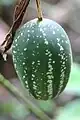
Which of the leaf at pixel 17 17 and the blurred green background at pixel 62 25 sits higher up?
the leaf at pixel 17 17

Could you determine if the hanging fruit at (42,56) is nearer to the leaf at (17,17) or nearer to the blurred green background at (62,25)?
the leaf at (17,17)

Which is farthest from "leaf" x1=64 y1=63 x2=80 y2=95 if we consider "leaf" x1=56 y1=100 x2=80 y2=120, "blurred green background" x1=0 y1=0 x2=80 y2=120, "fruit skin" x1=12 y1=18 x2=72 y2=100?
"blurred green background" x1=0 y1=0 x2=80 y2=120

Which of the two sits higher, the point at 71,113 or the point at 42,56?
the point at 42,56

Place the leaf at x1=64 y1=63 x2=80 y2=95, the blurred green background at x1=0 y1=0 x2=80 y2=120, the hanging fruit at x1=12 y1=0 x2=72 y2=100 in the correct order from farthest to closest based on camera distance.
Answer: the blurred green background at x1=0 y1=0 x2=80 y2=120 < the leaf at x1=64 y1=63 x2=80 y2=95 < the hanging fruit at x1=12 y1=0 x2=72 y2=100

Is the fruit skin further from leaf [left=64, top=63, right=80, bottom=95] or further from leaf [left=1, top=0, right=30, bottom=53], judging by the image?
leaf [left=64, top=63, right=80, bottom=95]

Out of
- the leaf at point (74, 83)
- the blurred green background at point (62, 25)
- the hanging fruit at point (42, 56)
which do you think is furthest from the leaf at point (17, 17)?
the blurred green background at point (62, 25)

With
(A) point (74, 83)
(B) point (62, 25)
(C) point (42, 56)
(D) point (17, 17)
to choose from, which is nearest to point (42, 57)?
(C) point (42, 56)

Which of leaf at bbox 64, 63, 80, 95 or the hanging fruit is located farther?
leaf at bbox 64, 63, 80, 95

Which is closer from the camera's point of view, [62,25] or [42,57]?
[42,57]

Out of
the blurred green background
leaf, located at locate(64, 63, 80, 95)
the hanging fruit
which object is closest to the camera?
the hanging fruit

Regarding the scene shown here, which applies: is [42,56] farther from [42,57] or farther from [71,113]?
[71,113]
